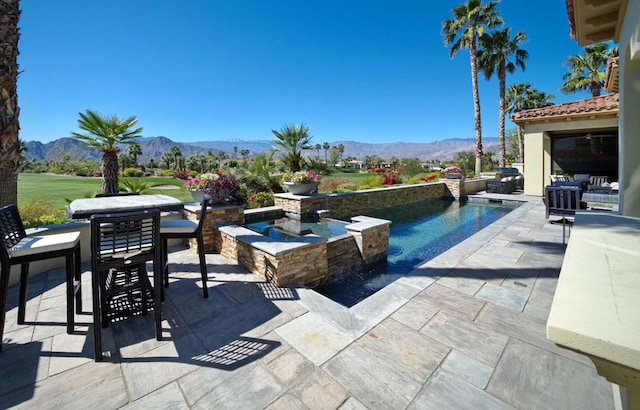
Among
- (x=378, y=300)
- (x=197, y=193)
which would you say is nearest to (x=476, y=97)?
(x=197, y=193)

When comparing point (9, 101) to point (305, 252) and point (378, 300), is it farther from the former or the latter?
point (378, 300)

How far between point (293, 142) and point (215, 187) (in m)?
5.56

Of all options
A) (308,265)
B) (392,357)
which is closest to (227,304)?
(308,265)

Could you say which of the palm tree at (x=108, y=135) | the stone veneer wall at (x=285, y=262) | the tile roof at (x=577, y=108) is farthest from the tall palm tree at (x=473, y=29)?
the palm tree at (x=108, y=135)

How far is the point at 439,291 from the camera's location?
3146mm

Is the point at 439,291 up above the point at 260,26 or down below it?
below

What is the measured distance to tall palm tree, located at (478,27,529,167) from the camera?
17.1 metres

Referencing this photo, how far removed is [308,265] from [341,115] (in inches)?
1906

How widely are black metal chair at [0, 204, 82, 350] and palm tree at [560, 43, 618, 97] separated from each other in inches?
1046

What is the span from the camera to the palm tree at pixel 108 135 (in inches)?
260

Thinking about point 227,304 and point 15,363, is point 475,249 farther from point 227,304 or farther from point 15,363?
point 15,363

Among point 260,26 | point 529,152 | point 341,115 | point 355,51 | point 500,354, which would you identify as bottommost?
point 500,354

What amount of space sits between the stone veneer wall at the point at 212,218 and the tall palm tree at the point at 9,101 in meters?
2.46

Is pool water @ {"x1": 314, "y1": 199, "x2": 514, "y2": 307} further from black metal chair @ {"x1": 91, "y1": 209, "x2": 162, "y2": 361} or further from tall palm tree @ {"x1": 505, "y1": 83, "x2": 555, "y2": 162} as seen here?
tall palm tree @ {"x1": 505, "y1": 83, "x2": 555, "y2": 162}
